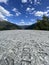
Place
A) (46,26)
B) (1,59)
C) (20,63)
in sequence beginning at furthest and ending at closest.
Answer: (46,26)
(1,59)
(20,63)

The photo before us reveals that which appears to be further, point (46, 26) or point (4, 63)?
point (46, 26)

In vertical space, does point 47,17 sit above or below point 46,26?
above

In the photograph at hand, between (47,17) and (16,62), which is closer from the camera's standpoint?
(16,62)

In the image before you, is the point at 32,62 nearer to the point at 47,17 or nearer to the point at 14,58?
the point at 14,58

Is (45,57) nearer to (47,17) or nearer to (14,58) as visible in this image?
(14,58)

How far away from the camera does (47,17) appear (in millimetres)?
40312

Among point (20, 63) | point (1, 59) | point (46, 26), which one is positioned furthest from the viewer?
point (46, 26)

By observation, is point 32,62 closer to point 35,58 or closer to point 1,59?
point 35,58

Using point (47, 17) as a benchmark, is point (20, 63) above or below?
below

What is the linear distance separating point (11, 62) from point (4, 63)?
225 millimetres

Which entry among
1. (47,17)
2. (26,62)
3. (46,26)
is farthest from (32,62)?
(47,17)

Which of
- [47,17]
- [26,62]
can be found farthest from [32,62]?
[47,17]

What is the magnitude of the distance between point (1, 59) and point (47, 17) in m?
39.0

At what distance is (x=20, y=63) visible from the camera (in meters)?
3.10
